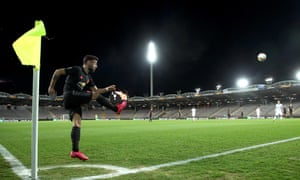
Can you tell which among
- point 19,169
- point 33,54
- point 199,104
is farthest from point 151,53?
point 33,54

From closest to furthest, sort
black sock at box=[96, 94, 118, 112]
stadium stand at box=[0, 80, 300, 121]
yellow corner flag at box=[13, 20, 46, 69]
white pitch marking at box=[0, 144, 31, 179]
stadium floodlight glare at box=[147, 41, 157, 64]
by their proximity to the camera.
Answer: yellow corner flag at box=[13, 20, 46, 69]
white pitch marking at box=[0, 144, 31, 179]
black sock at box=[96, 94, 118, 112]
stadium stand at box=[0, 80, 300, 121]
stadium floodlight glare at box=[147, 41, 157, 64]

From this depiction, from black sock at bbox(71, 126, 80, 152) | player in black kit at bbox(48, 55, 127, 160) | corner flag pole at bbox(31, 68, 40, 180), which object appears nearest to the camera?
corner flag pole at bbox(31, 68, 40, 180)

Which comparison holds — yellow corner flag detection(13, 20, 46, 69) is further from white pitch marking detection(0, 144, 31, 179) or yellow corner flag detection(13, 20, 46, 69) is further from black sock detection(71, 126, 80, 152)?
black sock detection(71, 126, 80, 152)

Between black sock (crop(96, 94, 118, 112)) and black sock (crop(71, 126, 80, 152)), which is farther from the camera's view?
black sock (crop(96, 94, 118, 112))

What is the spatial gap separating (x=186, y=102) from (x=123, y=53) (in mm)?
20898

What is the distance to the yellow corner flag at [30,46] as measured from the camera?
10.8 ft

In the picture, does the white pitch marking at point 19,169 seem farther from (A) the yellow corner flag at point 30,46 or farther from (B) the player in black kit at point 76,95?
(A) the yellow corner flag at point 30,46

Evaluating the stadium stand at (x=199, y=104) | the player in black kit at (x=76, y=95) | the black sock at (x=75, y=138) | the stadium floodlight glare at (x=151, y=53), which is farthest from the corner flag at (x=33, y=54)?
the stadium floodlight glare at (x=151, y=53)

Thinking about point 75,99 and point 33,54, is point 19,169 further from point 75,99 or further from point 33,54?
point 33,54

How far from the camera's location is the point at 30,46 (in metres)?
3.33

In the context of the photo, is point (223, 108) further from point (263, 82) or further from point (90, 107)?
point (90, 107)

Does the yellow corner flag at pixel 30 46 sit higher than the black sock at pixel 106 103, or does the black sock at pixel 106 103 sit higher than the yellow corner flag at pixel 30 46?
the yellow corner flag at pixel 30 46

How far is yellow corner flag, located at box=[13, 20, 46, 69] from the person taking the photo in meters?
3.29

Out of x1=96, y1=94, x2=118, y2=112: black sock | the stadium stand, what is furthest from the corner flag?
the stadium stand
